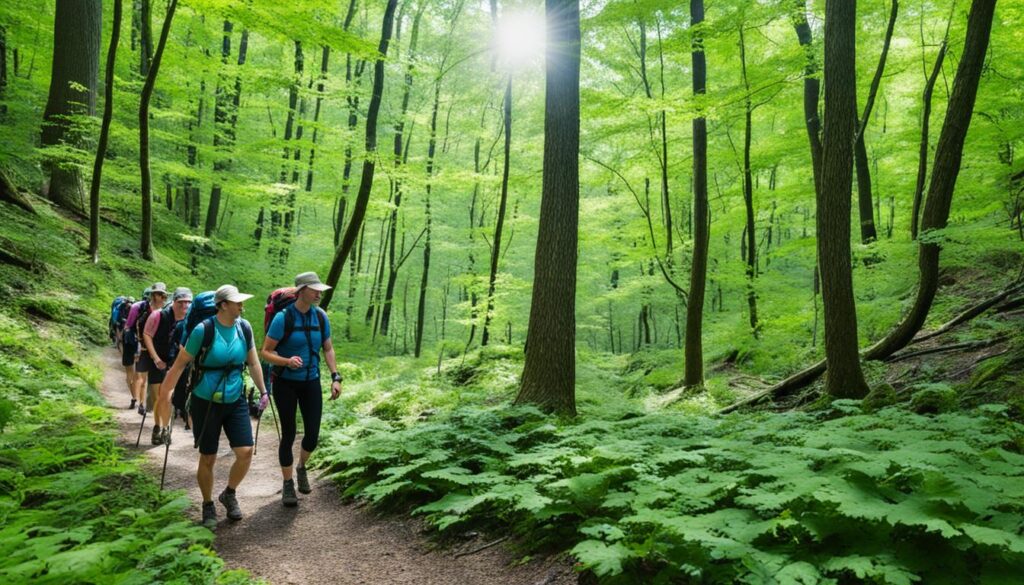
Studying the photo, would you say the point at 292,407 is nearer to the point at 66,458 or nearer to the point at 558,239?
the point at 66,458

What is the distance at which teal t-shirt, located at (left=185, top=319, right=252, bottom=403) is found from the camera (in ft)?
15.7

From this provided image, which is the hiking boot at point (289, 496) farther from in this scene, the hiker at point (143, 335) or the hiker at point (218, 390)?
the hiker at point (143, 335)

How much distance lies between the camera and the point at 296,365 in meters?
5.34

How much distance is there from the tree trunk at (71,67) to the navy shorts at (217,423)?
11867 millimetres

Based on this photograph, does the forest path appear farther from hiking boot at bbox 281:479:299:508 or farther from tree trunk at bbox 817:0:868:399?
tree trunk at bbox 817:0:868:399

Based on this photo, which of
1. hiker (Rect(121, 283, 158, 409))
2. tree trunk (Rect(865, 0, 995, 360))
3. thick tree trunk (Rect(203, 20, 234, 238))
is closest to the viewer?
tree trunk (Rect(865, 0, 995, 360))

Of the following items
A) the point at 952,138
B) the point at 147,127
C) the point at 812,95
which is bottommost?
the point at 952,138

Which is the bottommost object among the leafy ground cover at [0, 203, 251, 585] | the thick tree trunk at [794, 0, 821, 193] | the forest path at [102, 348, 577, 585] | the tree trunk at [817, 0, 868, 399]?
the forest path at [102, 348, 577, 585]

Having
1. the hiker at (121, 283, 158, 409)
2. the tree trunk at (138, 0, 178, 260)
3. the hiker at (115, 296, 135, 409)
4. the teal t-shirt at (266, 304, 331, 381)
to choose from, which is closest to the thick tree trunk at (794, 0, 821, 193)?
the teal t-shirt at (266, 304, 331, 381)

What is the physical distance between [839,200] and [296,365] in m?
6.45

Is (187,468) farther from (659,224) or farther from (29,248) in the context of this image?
(659,224)

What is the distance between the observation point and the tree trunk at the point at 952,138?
6352 mm

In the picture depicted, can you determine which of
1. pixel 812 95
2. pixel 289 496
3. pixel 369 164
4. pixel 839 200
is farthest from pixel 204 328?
pixel 812 95

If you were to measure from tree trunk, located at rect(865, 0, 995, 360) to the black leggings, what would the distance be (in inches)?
289
